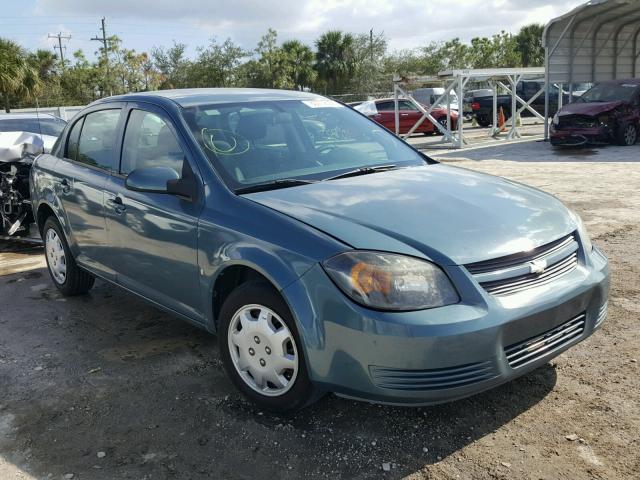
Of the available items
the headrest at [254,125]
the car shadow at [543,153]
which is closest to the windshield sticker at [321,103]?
the headrest at [254,125]

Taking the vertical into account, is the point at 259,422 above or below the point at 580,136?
below

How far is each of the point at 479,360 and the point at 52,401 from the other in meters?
2.41

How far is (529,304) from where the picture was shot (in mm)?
2770

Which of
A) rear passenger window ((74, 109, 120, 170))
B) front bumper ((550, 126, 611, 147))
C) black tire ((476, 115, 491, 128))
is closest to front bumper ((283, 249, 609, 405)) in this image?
rear passenger window ((74, 109, 120, 170))

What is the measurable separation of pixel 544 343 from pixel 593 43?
1990cm

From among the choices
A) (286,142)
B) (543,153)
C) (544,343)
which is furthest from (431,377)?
(543,153)

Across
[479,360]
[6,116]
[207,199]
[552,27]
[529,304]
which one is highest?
[552,27]

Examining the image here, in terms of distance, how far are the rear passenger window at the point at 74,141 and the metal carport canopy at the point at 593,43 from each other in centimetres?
1561

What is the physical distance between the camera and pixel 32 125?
29.0 ft

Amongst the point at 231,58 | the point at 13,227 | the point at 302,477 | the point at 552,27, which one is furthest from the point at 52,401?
the point at 231,58

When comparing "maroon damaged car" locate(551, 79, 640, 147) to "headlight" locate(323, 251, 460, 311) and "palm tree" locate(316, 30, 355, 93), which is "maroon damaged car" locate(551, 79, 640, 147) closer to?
"headlight" locate(323, 251, 460, 311)

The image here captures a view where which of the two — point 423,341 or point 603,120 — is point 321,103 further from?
point 603,120

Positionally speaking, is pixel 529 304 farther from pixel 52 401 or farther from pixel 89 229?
pixel 89 229

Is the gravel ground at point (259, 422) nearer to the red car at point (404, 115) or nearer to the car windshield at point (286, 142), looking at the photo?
the car windshield at point (286, 142)
